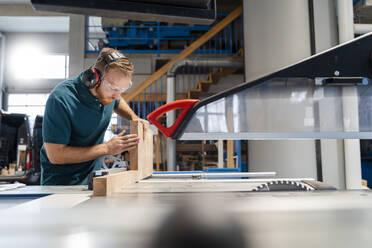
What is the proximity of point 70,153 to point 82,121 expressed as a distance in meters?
0.19

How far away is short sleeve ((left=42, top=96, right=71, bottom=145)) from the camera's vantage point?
118 centimetres

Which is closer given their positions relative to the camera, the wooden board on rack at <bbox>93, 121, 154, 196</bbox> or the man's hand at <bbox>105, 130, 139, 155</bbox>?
the wooden board on rack at <bbox>93, 121, 154, 196</bbox>

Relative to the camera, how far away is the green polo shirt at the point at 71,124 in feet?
3.91

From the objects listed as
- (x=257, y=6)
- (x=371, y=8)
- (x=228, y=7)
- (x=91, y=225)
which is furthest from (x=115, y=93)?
(x=228, y=7)

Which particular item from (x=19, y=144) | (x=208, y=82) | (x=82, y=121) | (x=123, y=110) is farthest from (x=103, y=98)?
(x=208, y=82)

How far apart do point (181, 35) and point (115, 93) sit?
477 centimetres

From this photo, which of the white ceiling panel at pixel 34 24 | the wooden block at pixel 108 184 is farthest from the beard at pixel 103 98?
the white ceiling panel at pixel 34 24

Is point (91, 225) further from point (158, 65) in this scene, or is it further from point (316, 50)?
point (158, 65)

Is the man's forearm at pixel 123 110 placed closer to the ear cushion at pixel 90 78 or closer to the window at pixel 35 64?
the ear cushion at pixel 90 78

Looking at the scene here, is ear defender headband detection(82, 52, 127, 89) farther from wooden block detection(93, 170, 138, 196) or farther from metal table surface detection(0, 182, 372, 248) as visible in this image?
metal table surface detection(0, 182, 372, 248)

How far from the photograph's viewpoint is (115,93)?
55.9 inches

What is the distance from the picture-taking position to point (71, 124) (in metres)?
1.32

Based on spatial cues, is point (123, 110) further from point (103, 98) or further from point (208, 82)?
point (208, 82)

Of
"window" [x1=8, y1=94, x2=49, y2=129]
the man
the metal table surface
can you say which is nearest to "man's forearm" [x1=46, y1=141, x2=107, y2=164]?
the man
